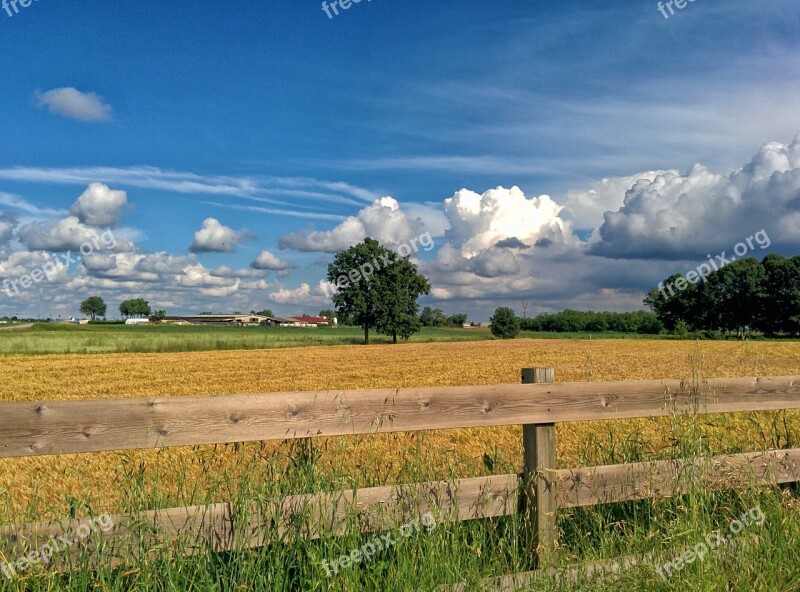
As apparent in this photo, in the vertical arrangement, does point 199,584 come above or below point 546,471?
below

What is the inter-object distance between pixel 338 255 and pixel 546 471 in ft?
224

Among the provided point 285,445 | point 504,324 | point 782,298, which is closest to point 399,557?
point 285,445

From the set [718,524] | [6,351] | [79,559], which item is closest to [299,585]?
[79,559]

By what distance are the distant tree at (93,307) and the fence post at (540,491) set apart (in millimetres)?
177023

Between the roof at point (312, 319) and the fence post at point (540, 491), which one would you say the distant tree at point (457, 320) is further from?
the fence post at point (540, 491)

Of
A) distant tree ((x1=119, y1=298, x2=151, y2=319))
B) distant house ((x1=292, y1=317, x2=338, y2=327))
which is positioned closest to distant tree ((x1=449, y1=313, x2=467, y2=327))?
distant house ((x1=292, y1=317, x2=338, y2=327))

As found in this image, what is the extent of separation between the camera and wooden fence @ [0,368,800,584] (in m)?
3.47

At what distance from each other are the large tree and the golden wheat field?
119ft

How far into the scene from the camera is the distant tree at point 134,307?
158625 millimetres

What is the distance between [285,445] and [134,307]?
16541 centimetres

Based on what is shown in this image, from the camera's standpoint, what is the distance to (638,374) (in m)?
21.3

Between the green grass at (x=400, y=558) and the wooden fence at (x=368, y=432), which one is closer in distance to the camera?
the green grass at (x=400, y=558)

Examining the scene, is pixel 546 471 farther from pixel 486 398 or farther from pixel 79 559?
pixel 79 559

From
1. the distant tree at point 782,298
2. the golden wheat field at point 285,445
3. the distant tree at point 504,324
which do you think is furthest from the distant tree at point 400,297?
the distant tree at point 782,298
